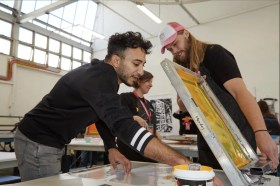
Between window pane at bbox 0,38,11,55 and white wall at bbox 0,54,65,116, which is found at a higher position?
window pane at bbox 0,38,11,55

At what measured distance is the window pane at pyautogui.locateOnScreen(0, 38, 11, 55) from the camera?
7441 mm

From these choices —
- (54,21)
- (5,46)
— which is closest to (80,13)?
(54,21)

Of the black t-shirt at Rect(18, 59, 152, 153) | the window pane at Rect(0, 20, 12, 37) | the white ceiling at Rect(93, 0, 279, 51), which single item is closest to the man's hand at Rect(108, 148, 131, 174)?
the black t-shirt at Rect(18, 59, 152, 153)

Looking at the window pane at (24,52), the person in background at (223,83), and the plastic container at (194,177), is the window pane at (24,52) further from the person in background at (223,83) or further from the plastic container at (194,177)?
the plastic container at (194,177)

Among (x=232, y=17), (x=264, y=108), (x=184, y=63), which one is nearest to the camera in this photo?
(x=184, y=63)

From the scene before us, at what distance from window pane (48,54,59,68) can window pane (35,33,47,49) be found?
1.35ft

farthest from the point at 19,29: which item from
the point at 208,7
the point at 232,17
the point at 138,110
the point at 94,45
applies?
the point at 138,110

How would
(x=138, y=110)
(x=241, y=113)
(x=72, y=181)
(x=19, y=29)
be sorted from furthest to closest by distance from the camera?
(x=19, y=29) < (x=138, y=110) < (x=241, y=113) < (x=72, y=181)

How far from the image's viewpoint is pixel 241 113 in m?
1.13

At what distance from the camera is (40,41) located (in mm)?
8602

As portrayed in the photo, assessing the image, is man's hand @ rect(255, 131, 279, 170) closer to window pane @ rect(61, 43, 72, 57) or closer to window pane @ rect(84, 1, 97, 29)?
window pane @ rect(61, 43, 72, 57)

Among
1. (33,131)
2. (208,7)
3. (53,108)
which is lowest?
(33,131)

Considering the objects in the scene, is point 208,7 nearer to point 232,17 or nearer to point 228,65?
point 232,17

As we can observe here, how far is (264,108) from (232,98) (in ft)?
9.22
